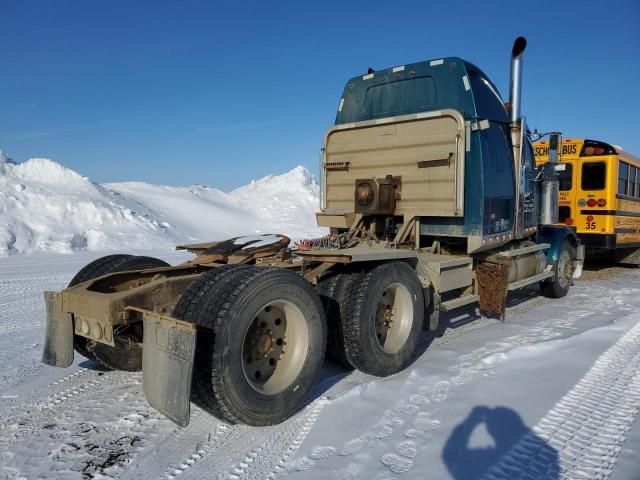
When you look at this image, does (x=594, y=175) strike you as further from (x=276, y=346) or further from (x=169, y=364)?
(x=169, y=364)

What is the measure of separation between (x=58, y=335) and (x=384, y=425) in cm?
250

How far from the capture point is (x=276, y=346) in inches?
137

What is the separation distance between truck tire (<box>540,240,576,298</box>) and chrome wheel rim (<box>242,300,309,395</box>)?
224 inches

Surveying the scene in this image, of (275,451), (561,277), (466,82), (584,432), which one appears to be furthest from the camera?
(561,277)

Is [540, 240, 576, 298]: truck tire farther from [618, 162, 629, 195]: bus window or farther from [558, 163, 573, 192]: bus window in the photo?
[618, 162, 629, 195]: bus window

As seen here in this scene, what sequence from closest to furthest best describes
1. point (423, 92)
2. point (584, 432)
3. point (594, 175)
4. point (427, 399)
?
point (584, 432) < point (427, 399) < point (423, 92) < point (594, 175)

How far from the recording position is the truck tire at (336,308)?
4.02 m

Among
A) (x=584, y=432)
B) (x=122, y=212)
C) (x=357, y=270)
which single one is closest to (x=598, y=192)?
(x=357, y=270)

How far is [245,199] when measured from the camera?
3178 centimetres

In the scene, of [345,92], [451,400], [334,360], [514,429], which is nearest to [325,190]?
[345,92]

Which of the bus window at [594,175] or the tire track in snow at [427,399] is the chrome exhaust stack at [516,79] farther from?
the bus window at [594,175]

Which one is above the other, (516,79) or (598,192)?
(516,79)

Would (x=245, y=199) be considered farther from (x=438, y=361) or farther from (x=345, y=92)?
(x=438, y=361)

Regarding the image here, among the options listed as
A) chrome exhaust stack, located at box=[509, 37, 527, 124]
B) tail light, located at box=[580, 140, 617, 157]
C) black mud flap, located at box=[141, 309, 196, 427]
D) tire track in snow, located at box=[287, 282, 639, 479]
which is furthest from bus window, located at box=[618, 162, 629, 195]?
black mud flap, located at box=[141, 309, 196, 427]
